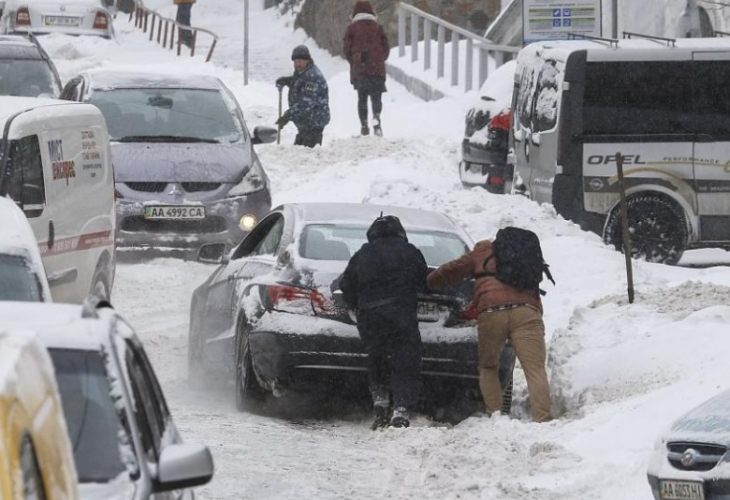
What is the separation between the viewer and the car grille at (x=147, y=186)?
16.9 metres

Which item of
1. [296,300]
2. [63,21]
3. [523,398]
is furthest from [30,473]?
[63,21]

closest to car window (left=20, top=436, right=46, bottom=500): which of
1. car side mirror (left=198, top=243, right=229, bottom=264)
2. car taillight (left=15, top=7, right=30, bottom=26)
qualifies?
car side mirror (left=198, top=243, right=229, bottom=264)

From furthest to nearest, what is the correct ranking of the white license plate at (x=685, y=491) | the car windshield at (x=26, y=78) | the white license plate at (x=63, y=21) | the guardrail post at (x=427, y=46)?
the white license plate at (x=63, y=21) → the guardrail post at (x=427, y=46) → the car windshield at (x=26, y=78) → the white license plate at (x=685, y=491)

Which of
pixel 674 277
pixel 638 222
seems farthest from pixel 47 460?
pixel 638 222

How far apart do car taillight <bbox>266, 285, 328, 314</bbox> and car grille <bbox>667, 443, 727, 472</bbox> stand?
3621 mm

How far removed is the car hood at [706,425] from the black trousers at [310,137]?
1687 centimetres

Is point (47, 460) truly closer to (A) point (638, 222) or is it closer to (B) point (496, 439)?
(B) point (496, 439)

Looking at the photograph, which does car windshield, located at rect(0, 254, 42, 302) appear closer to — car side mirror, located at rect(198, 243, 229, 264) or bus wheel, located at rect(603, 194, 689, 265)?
car side mirror, located at rect(198, 243, 229, 264)

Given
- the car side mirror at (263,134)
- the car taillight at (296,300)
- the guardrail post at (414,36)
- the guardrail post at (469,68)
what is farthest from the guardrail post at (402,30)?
the car taillight at (296,300)

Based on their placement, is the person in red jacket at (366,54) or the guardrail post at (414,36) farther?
the guardrail post at (414,36)

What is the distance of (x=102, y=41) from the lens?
117 feet

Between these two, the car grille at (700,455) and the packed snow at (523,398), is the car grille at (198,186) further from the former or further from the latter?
the car grille at (700,455)

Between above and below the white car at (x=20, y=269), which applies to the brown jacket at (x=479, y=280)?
below

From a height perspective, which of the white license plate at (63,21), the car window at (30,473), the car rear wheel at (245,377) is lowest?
the car rear wheel at (245,377)
